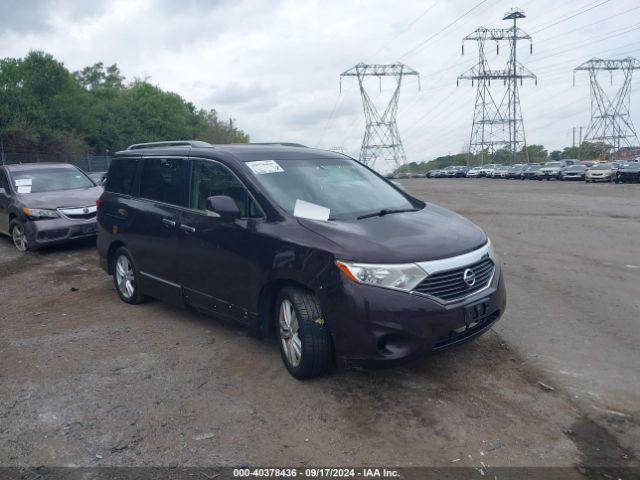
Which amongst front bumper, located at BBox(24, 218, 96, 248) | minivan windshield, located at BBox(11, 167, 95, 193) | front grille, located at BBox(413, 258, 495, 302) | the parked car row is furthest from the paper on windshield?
the parked car row

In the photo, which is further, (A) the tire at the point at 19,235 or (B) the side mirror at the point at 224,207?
(A) the tire at the point at 19,235

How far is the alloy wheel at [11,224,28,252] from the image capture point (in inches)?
410

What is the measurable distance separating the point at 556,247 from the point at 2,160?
86.6ft

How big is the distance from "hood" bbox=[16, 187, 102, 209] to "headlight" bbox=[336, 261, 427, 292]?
25.6ft

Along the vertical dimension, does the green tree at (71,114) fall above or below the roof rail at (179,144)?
above

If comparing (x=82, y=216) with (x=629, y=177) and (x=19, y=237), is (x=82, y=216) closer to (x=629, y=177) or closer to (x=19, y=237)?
(x=19, y=237)

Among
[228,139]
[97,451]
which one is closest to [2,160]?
[97,451]

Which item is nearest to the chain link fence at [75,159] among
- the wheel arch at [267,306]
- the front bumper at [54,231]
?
the front bumper at [54,231]

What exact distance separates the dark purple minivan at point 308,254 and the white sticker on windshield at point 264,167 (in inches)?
0.6

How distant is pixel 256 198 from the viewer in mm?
4727

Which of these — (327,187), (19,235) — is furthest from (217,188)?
(19,235)

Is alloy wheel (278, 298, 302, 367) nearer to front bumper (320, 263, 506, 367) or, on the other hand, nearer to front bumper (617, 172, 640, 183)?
front bumper (320, 263, 506, 367)

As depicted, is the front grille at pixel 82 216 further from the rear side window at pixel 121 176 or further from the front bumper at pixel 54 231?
the rear side window at pixel 121 176

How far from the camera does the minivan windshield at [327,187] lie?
480cm
